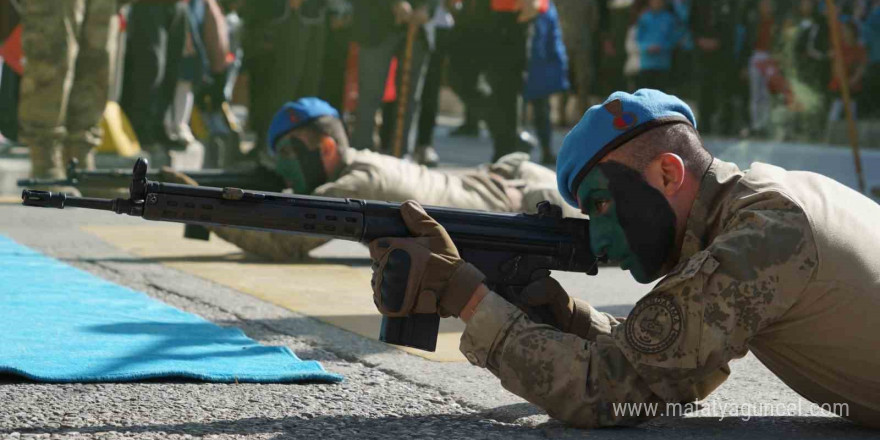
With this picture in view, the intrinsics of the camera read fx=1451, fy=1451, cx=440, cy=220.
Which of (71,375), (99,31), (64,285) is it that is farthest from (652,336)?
(99,31)

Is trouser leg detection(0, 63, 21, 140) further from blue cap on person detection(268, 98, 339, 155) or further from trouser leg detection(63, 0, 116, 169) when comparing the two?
blue cap on person detection(268, 98, 339, 155)

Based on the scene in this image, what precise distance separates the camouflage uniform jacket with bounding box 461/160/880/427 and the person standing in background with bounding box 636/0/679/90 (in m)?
12.6

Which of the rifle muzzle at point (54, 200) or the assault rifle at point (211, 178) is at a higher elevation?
the rifle muzzle at point (54, 200)

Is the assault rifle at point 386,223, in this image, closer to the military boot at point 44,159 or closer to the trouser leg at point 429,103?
the military boot at point 44,159

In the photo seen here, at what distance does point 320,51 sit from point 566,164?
8.54 meters

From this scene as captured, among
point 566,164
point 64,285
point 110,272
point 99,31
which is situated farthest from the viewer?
point 99,31

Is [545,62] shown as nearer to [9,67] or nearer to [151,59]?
[151,59]

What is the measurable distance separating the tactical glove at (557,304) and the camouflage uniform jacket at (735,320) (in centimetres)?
20

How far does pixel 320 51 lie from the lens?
455 inches

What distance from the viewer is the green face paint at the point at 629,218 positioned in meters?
3.10

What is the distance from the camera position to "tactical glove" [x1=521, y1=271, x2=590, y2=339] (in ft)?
11.3

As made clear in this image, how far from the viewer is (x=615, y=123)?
3.08m

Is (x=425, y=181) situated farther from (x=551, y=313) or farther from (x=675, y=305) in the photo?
(x=675, y=305)

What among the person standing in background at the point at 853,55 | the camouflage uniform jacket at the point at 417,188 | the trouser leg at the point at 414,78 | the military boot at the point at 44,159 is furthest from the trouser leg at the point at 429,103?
the camouflage uniform jacket at the point at 417,188
